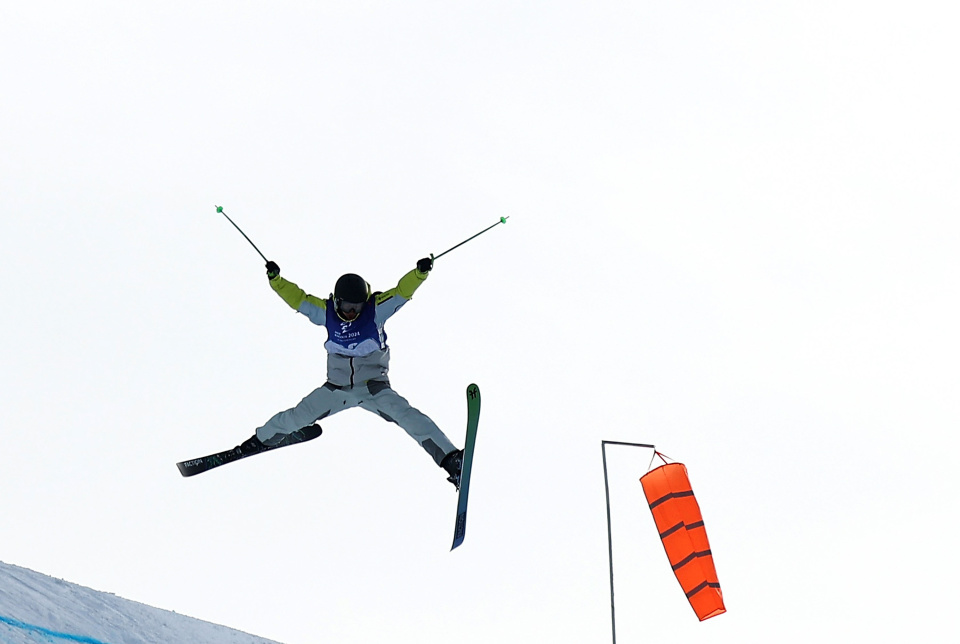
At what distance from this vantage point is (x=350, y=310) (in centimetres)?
676

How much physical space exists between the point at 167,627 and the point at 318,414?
6.04ft

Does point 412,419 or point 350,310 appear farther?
point 412,419

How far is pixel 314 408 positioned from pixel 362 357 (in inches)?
19.7

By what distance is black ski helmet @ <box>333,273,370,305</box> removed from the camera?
667 cm

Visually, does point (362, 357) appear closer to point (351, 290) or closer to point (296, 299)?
point (351, 290)

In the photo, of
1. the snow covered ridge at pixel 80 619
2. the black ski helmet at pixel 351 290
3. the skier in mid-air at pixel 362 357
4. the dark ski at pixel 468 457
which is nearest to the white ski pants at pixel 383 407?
the skier in mid-air at pixel 362 357

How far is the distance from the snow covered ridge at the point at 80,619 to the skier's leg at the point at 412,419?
2.12m

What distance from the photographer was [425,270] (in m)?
6.75

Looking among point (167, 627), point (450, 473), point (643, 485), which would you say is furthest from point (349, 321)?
point (643, 485)

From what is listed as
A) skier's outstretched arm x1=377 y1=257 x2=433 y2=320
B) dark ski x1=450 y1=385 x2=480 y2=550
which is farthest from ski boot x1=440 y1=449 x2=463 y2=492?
skier's outstretched arm x1=377 y1=257 x2=433 y2=320

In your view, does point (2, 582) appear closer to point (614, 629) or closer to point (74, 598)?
point (74, 598)

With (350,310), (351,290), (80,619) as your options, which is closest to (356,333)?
(350,310)

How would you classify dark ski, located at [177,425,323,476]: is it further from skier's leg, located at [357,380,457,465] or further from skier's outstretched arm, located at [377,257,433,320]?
skier's outstretched arm, located at [377,257,433,320]

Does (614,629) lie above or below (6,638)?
above
